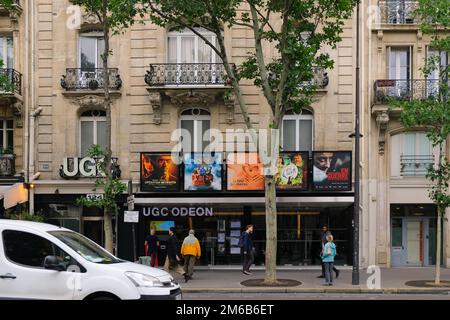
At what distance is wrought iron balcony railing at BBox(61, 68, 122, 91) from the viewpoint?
2262 cm

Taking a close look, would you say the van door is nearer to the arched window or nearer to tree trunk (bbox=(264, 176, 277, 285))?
tree trunk (bbox=(264, 176, 277, 285))

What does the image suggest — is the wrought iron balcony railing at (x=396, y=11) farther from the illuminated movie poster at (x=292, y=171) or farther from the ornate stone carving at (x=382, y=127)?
the illuminated movie poster at (x=292, y=171)

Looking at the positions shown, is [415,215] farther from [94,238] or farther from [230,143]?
[94,238]

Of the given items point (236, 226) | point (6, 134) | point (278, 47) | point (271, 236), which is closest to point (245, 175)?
point (236, 226)

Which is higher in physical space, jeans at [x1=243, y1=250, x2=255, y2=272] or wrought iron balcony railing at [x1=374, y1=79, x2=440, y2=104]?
wrought iron balcony railing at [x1=374, y1=79, x2=440, y2=104]

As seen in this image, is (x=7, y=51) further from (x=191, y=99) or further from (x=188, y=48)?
(x=191, y=99)

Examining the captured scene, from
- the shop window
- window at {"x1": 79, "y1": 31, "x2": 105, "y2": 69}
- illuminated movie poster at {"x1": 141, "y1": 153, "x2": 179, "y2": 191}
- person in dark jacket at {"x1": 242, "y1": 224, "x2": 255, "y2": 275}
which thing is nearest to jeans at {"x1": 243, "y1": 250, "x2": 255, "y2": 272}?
person in dark jacket at {"x1": 242, "y1": 224, "x2": 255, "y2": 275}

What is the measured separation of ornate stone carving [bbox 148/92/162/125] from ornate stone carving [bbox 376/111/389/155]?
8.75 metres

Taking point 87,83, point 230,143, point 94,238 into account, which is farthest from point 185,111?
point 94,238

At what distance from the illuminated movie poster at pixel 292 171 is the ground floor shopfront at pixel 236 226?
2.60ft

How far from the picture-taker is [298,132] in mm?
22672

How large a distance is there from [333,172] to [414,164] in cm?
365

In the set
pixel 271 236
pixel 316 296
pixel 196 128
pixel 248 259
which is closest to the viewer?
pixel 316 296

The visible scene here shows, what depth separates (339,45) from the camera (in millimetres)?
22531
